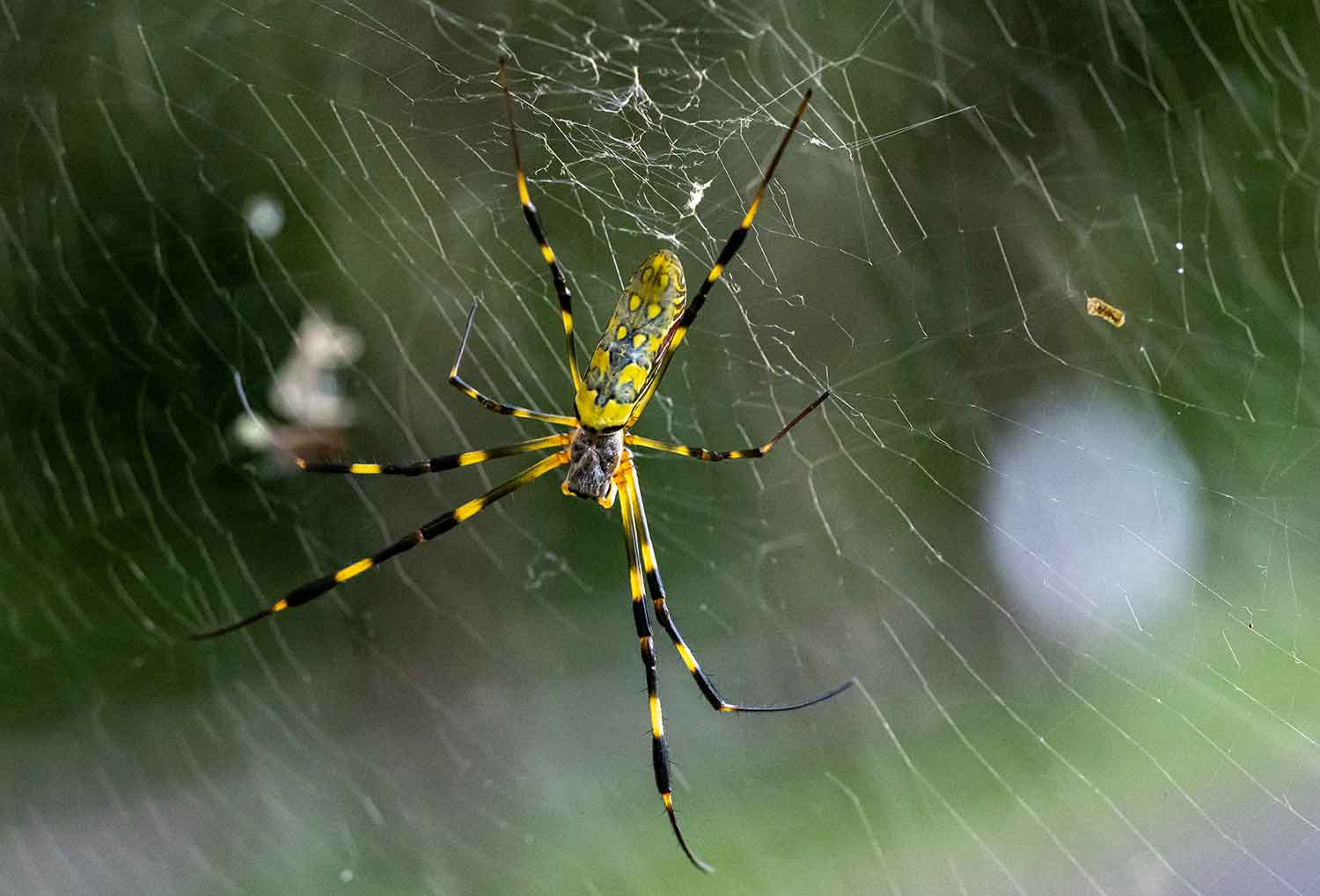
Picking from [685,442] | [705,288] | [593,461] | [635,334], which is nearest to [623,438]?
[593,461]

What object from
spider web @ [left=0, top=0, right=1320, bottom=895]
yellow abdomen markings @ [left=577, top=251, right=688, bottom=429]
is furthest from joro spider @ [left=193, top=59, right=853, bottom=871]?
spider web @ [left=0, top=0, right=1320, bottom=895]

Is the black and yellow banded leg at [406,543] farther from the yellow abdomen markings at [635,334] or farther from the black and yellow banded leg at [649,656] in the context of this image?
the yellow abdomen markings at [635,334]

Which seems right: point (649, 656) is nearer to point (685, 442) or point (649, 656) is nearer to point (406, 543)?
point (406, 543)

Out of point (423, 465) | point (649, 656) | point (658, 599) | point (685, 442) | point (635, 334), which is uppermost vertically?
point (685, 442)

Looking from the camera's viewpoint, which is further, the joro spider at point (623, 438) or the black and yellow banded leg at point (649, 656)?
the black and yellow banded leg at point (649, 656)

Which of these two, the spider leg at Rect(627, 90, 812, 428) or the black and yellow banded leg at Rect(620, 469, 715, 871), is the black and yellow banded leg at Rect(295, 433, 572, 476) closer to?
the black and yellow banded leg at Rect(620, 469, 715, 871)

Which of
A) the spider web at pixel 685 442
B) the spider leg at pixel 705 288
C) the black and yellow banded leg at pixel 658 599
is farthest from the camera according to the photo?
the spider web at pixel 685 442

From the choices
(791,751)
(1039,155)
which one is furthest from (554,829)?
(1039,155)

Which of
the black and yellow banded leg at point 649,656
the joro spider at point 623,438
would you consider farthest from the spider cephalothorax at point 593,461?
the black and yellow banded leg at point 649,656
